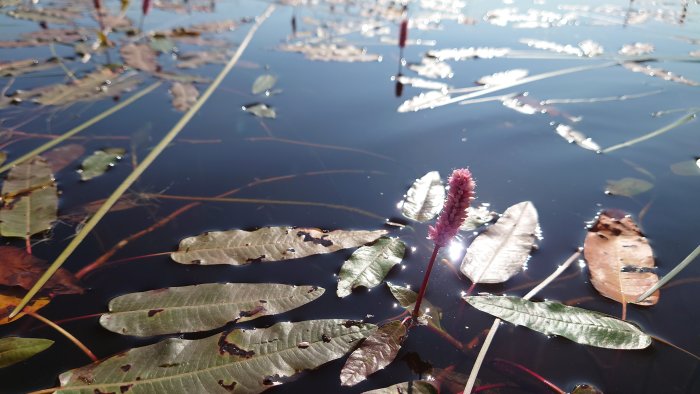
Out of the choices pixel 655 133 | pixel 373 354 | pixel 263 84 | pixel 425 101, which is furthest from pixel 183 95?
pixel 655 133

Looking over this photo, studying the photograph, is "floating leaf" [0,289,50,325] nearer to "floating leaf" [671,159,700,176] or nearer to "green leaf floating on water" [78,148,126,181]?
"green leaf floating on water" [78,148,126,181]

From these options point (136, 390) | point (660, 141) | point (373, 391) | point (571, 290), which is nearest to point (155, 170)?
point (136, 390)

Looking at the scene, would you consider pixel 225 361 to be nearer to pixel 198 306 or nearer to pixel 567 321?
pixel 198 306

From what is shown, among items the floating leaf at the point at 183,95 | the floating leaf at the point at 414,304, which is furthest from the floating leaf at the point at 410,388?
the floating leaf at the point at 183,95

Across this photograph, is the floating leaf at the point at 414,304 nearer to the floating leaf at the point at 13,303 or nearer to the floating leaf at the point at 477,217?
the floating leaf at the point at 477,217

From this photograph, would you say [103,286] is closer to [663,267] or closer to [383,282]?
[383,282]

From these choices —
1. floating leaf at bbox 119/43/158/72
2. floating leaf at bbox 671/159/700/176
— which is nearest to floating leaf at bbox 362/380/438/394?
floating leaf at bbox 671/159/700/176
